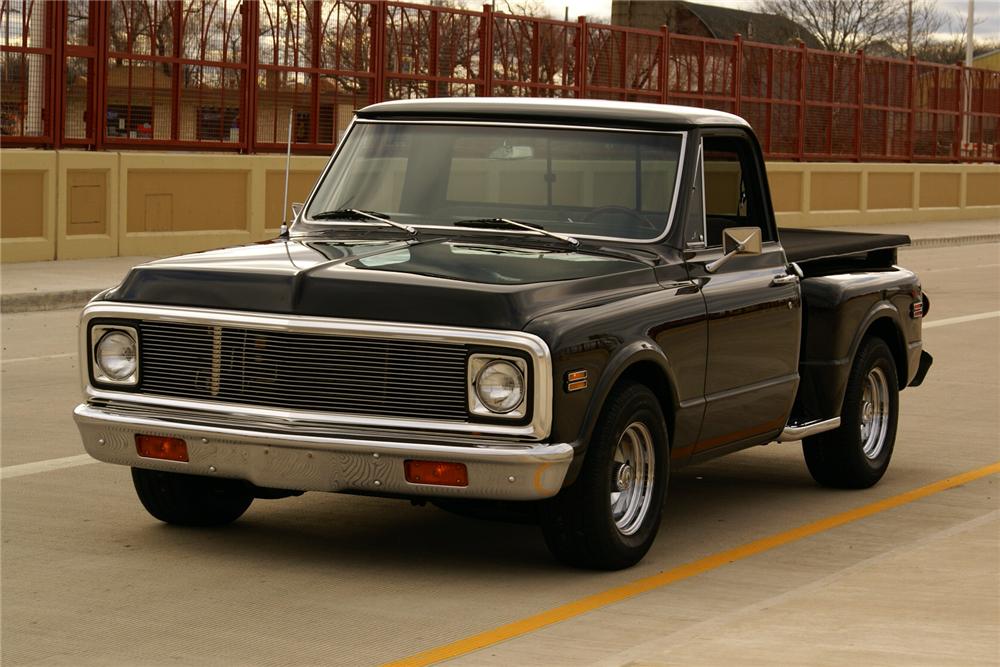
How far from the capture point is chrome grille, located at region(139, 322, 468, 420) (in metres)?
6.41

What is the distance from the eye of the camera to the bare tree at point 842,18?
300ft

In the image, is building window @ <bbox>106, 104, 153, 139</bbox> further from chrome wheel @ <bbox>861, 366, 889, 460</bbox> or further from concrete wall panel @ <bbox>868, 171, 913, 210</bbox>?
concrete wall panel @ <bbox>868, 171, 913, 210</bbox>

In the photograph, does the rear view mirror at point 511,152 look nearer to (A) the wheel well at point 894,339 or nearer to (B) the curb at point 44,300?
(A) the wheel well at point 894,339

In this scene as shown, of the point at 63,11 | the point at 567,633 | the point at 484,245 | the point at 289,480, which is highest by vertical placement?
the point at 63,11

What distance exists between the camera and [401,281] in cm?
649

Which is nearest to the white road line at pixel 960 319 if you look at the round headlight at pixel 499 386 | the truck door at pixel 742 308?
the truck door at pixel 742 308

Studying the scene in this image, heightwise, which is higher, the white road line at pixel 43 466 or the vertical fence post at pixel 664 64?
the vertical fence post at pixel 664 64

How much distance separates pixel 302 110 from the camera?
1061 inches

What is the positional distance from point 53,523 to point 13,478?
107 centimetres

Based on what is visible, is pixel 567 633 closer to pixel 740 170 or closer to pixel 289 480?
pixel 289 480

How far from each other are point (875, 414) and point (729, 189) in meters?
1.63

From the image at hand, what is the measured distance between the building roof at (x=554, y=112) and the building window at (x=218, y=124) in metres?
17.1

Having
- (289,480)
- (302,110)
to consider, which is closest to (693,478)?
(289,480)

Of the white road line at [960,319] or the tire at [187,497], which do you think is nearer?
the tire at [187,497]
